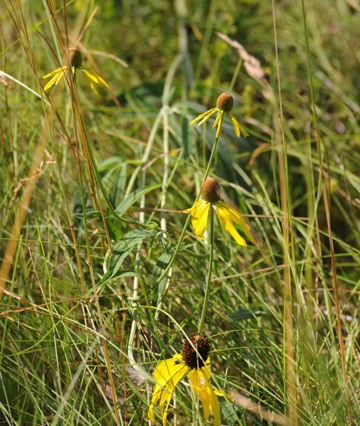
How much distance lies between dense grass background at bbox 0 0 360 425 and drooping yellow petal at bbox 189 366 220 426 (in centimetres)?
4

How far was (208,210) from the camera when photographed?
25.3 inches

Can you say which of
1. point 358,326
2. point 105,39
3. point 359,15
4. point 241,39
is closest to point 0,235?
point 358,326

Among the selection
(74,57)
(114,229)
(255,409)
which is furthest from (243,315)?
(74,57)

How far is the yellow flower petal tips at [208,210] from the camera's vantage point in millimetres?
618

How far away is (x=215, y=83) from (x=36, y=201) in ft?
2.70

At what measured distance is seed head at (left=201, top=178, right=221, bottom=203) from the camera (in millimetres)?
620

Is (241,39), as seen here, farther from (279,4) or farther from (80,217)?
(80,217)

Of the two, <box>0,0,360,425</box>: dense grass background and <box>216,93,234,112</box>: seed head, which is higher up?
<box>216,93,234,112</box>: seed head

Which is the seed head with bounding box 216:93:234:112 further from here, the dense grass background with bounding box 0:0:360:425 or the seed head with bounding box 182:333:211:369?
the seed head with bounding box 182:333:211:369

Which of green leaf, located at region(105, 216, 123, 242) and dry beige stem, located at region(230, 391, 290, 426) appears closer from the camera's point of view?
dry beige stem, located at region(230, 391, 290, 426)

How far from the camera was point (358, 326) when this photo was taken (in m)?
0.85

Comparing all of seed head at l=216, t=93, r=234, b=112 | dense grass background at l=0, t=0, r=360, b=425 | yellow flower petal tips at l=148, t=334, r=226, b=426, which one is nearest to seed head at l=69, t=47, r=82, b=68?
dense grass background at l=0, t=0, r=360, b=425

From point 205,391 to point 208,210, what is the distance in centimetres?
22

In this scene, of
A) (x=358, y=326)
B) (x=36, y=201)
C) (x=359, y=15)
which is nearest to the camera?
(x=358, y=326)
